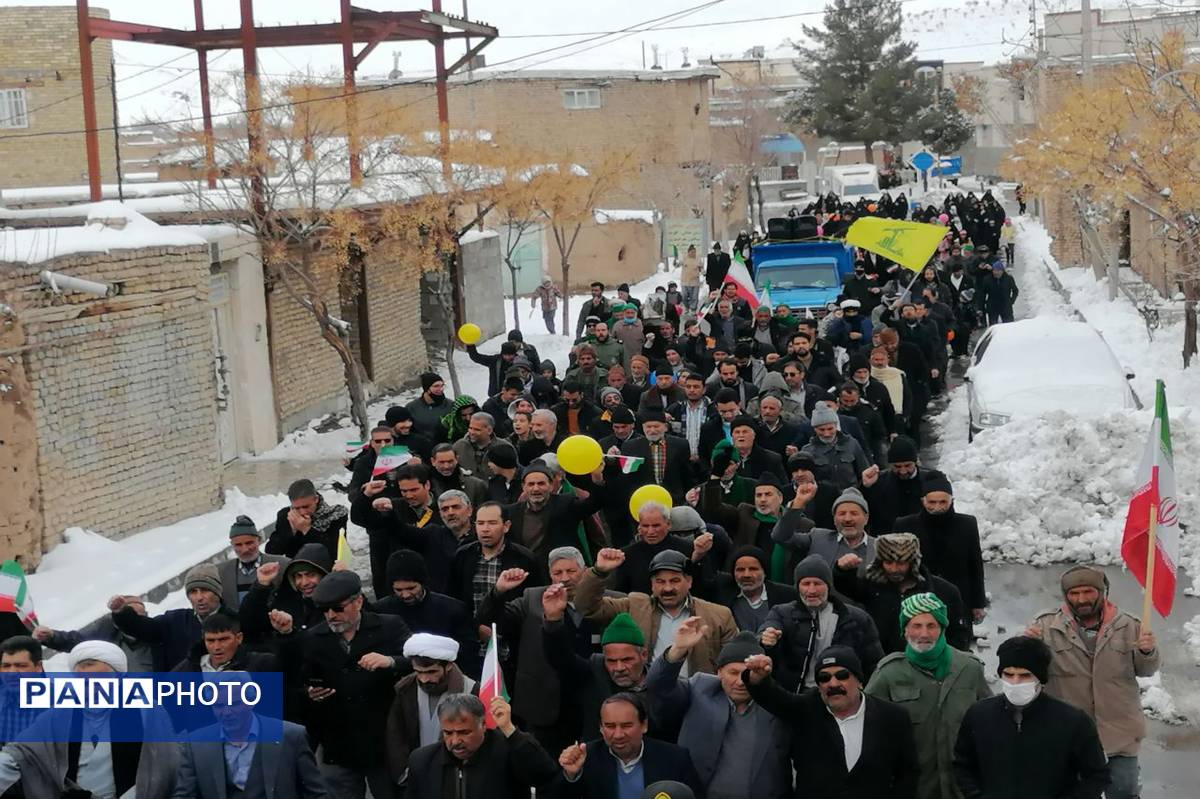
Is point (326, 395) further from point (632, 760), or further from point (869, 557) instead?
point (632, 760)

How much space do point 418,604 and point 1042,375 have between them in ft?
37.3

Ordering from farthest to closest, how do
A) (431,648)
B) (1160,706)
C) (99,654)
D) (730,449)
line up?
1. (730,449)
2. (1160,706)
3. (99,654)
4. (431,648)

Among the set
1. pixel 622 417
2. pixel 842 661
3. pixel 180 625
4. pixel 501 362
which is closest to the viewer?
pixel 842 661

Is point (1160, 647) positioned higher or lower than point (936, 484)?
lower

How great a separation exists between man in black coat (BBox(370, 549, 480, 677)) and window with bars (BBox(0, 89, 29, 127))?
38.3 meters

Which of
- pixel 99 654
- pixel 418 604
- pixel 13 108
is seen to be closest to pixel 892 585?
pixel 418 604

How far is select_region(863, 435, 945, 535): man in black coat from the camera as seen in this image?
9875mm

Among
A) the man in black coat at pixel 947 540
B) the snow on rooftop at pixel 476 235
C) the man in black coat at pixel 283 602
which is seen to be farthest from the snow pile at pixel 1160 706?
the snow on rooftop at pixel 476 235

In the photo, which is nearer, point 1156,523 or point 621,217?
point 1156,523

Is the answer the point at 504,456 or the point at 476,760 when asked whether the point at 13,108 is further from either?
the point at 476,760

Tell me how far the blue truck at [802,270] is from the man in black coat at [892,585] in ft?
54.4

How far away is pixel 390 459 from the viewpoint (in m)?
10.5

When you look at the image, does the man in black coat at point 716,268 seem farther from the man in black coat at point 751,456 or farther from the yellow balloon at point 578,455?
the yellow balloon at point 578,455

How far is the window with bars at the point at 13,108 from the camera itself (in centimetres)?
4206
